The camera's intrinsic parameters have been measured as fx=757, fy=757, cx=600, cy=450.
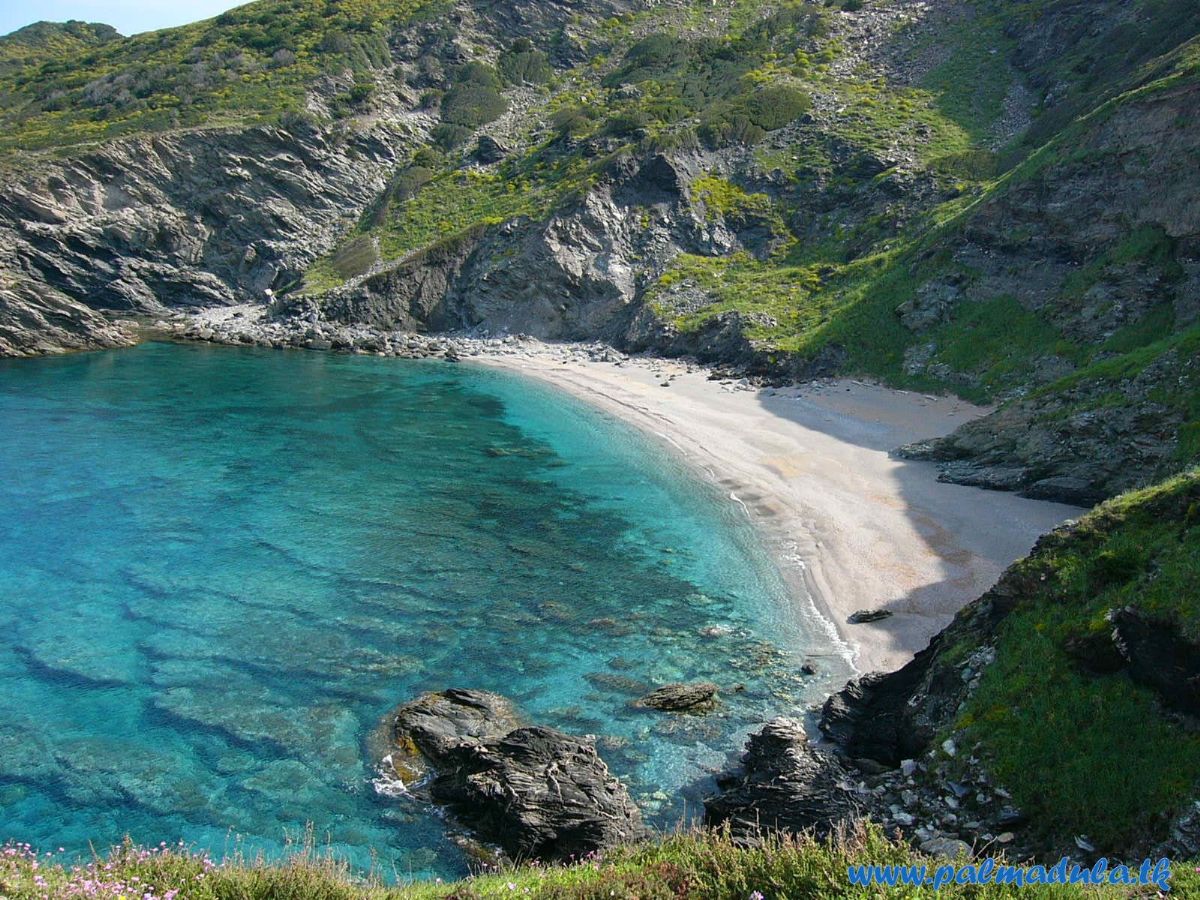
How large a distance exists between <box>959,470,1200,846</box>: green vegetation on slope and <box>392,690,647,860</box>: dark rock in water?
6.01m

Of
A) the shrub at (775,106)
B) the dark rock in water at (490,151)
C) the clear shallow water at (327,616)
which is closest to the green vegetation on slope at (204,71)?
the dark rock in water at (490,151)

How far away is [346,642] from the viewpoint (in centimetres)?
1814

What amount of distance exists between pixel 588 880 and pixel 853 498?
21.3 metres

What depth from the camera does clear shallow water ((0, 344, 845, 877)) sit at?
1332 centimetres

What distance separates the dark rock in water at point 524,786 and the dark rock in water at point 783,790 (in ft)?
5.40

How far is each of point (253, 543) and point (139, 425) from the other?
18471 millimetres

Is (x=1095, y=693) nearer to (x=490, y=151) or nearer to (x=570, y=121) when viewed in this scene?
(x=570, y=121)

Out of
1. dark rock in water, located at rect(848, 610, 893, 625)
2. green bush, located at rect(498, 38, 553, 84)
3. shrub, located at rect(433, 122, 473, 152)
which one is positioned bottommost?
dark rock in water, located at rect(848, 610, 893, 625)

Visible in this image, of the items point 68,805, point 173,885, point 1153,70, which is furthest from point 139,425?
point 1153,70

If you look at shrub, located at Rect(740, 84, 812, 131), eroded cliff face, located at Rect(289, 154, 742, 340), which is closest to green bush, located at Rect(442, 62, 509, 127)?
eroded cliff face, located at Rect(289, 154, 742, 340)

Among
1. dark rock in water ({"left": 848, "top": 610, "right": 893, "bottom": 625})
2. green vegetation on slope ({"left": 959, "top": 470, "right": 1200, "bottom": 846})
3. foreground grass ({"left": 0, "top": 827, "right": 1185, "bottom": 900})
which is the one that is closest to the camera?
foreground grass ({"left": 0, "top": 827, "right": 1185, "bottom": 900})

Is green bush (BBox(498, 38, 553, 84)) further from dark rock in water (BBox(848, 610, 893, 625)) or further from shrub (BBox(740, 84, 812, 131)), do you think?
dark rock in water (BBox(848, 610, 893, 625))

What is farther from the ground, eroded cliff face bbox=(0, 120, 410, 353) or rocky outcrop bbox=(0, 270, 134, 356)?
eroded cliff face bbox=(0, 120, 410, 353)

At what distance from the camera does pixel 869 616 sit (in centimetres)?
1956
